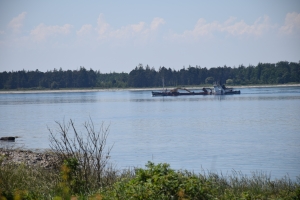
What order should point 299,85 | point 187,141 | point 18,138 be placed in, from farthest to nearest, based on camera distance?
1. point 299,85
2. point 18,138
3. point 187,141

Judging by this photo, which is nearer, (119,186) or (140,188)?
(140,188)

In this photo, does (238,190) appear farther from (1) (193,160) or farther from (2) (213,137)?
(2) (213,137)

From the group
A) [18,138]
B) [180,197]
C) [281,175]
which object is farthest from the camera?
[18,138]

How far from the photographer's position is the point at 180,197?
9.55 m

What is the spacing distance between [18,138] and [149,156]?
1535 cm

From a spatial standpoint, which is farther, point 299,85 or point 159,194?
point 299,85

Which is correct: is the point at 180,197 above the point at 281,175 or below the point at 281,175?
above

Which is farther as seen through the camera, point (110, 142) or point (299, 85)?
point (299, 85)

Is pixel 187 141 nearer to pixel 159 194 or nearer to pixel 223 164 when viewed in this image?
pixel 223 164

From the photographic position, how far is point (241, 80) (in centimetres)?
18850

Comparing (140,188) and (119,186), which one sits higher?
(140,188)

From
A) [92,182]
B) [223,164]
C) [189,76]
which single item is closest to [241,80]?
[189,76]

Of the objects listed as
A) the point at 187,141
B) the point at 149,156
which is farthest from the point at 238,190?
the point at 187,141

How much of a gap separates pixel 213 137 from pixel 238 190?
77.5 feet
